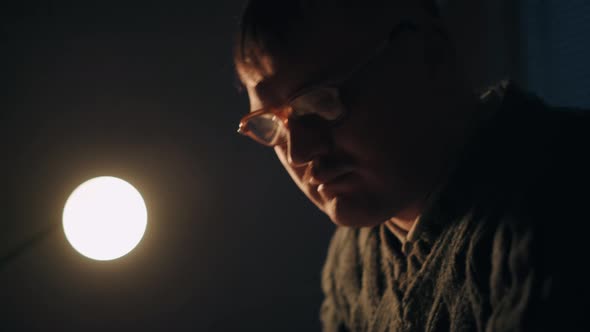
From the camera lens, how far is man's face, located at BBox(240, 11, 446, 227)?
653 millimetres

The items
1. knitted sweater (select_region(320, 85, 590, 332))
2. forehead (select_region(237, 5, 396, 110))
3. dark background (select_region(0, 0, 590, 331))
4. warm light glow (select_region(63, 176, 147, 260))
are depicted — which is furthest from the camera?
dark background (select_region(0, 0, 590, 331))

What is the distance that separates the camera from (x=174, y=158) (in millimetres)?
1337

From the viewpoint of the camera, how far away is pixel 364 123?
0.66 m

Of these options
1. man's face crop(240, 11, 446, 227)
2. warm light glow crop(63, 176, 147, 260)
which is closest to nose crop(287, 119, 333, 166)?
man's face crop(240, 11, 446, 227)

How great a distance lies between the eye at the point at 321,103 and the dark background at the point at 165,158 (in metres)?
0.57

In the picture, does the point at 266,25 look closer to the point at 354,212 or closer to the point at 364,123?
the point at 364,123

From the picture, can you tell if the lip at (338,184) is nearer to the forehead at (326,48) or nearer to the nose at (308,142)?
the nose at (308,142)

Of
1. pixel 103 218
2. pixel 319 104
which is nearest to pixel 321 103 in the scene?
pixel 319 104

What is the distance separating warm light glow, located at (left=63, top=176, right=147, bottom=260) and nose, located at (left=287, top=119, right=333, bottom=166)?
51 cm

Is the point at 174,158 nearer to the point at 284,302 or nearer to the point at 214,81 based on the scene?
the point at 214,81

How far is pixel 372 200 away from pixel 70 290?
1003mm

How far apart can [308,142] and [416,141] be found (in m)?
0.17

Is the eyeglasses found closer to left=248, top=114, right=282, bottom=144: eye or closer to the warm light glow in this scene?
left=248, top=114, right=282, bottom=144: eye

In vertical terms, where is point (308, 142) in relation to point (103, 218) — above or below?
below
